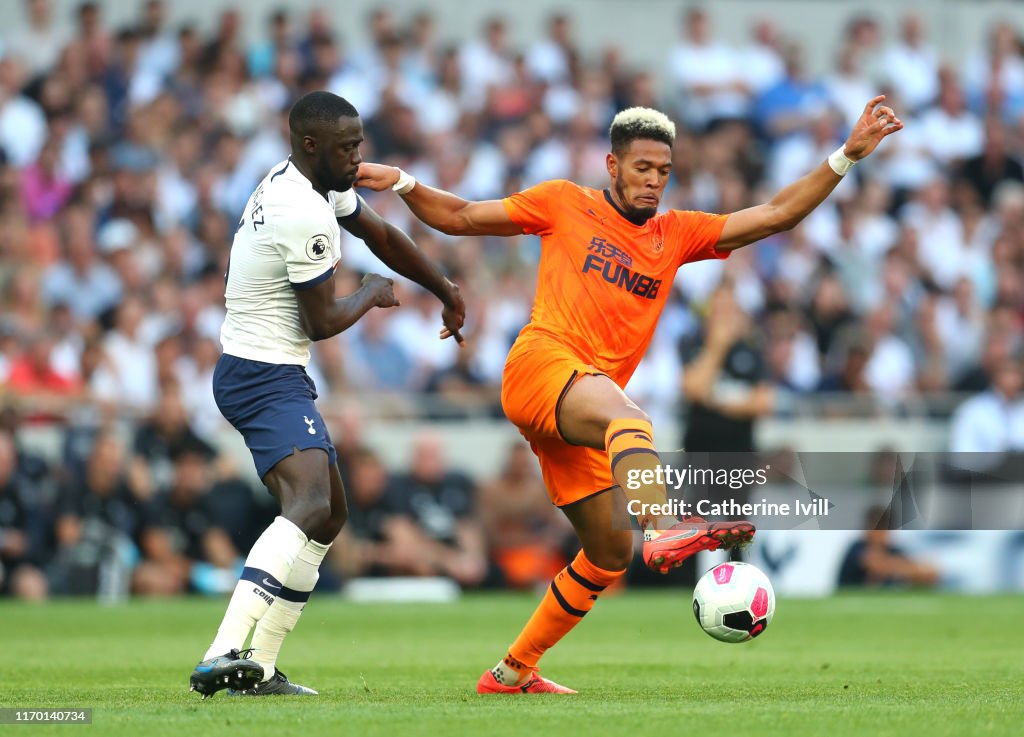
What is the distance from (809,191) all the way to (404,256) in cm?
205

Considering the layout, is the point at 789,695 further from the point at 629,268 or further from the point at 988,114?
the point at 988,114

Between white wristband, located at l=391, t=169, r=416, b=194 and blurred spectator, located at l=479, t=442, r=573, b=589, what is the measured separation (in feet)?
26.2

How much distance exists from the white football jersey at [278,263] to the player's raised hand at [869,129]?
2.54 meters

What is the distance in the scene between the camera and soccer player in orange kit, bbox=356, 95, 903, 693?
313 inches

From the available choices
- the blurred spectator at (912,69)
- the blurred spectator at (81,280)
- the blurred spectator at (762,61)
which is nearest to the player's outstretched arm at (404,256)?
the blurred spectator at (81,280)

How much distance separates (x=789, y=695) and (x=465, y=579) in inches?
345

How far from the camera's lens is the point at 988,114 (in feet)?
72.9

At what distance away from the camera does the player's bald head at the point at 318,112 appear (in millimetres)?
7531

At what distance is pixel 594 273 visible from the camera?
26.2 ft

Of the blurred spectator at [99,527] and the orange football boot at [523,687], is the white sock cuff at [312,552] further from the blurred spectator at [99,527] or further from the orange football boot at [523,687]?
the blurred spectator at [99,527]

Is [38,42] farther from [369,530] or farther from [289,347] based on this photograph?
[289,347]

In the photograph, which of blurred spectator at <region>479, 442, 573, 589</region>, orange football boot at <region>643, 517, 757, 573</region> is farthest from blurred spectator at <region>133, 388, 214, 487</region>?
orange football boot at <region>643, 517, 757, 573</region>

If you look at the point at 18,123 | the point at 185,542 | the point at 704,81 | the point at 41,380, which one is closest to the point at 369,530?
the point at 185,542

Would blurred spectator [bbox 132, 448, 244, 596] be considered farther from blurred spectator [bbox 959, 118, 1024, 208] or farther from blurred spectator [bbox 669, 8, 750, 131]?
blurred spectator [bbox 959, 118, 1024, 208]
